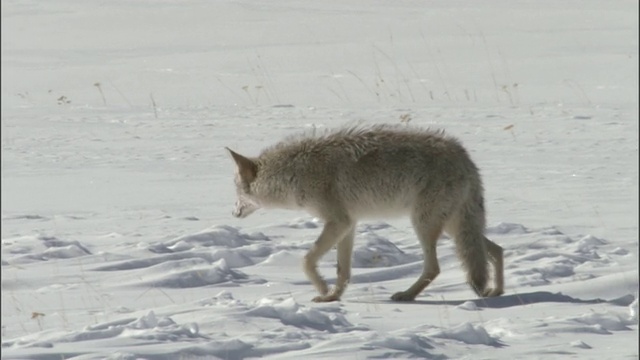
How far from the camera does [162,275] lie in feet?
26.4

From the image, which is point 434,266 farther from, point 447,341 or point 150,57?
point 150,57

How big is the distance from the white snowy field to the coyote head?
32 cm

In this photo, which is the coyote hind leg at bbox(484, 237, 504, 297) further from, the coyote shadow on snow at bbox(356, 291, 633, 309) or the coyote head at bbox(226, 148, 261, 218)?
the coyote head at bbox(226, 148, 261, 218)

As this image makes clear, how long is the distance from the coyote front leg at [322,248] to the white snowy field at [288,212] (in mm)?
202

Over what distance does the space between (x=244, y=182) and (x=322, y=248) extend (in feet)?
3.27

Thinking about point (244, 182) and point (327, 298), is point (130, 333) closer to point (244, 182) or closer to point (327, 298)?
point (327, 298)

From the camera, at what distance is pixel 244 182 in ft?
28.0

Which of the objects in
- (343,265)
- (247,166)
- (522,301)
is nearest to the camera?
(522,301)

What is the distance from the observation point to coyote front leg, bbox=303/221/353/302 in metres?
7.78

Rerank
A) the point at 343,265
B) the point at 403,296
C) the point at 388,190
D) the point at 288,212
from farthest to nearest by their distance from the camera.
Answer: the point at 288,212, the point at 343,265, the point at 388,190, the point at 403,296

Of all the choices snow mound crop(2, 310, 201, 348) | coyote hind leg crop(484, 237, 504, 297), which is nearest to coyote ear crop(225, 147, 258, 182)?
coyote hind leg crop(484, 237, 504, 297)

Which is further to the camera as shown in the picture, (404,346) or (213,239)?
(213,239)

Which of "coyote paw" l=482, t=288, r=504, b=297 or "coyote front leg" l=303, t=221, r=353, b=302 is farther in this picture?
"coyote front leg" l=303, t=221, r=353, b=302

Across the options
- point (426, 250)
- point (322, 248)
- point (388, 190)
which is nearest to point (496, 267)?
point (426, 250)
